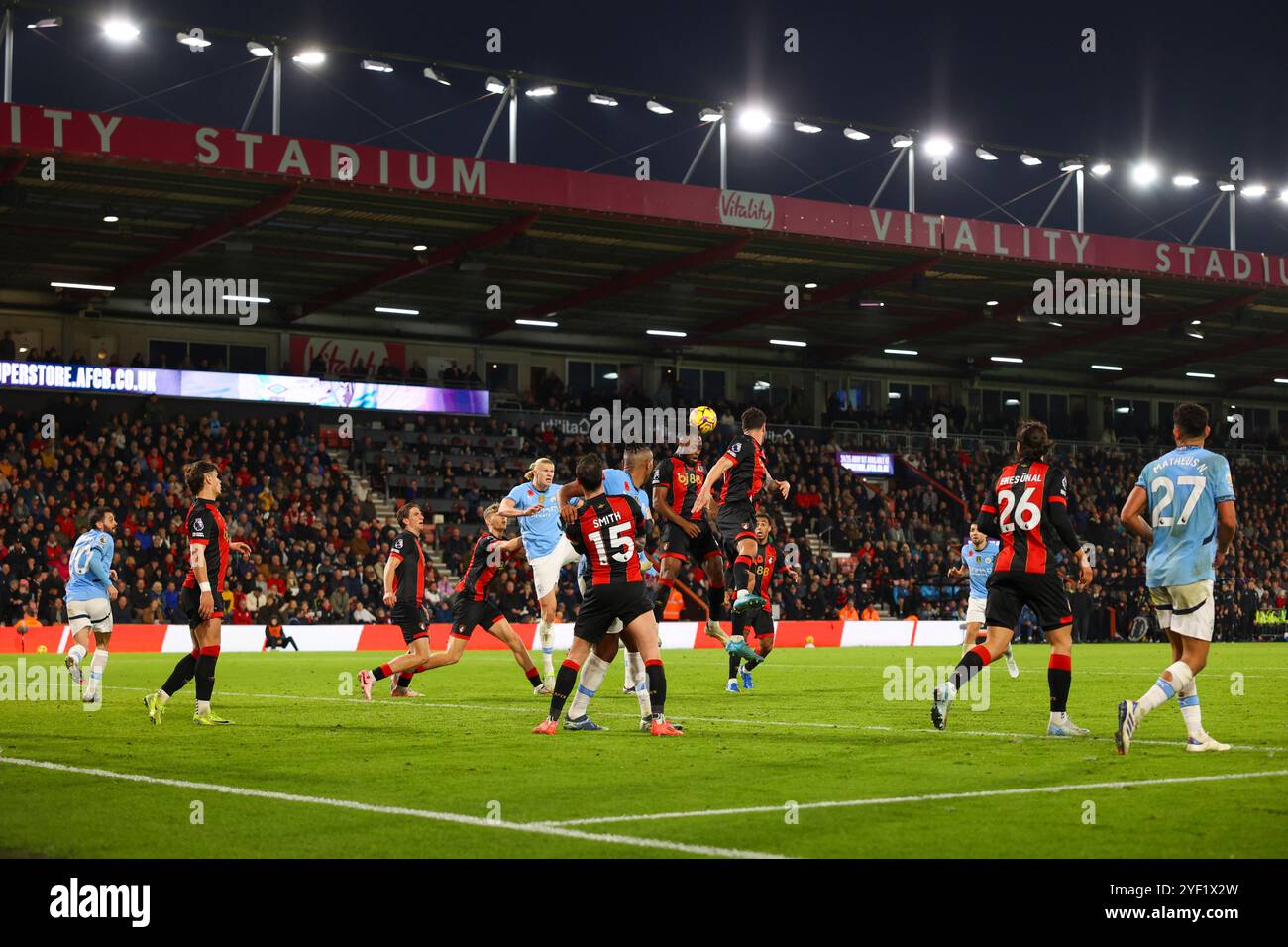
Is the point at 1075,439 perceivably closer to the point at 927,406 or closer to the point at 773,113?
the point at 927,406

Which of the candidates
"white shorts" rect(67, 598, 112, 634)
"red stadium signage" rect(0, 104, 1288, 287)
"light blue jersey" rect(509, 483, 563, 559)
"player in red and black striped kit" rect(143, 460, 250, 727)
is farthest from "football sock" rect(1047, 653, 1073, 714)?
"red stadium signage" rect(0, 104, 1288, 287)

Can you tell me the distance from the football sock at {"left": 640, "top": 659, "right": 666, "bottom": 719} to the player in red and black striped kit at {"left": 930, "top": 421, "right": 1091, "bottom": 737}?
2.15m

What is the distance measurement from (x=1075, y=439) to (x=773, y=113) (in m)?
24.6

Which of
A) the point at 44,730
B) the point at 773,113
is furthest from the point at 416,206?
the point at 44,730

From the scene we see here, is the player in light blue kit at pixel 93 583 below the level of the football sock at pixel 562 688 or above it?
above

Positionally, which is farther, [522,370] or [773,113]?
[522,370]

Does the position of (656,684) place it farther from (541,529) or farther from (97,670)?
(97,670)

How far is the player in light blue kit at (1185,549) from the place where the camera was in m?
10.6

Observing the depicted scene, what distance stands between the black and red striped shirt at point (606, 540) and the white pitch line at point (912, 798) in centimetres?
401

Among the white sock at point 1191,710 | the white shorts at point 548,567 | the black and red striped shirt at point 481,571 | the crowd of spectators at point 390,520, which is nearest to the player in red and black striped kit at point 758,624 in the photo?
the white shorts at point 548,567

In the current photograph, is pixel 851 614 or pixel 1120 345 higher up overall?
pixel 1120 345

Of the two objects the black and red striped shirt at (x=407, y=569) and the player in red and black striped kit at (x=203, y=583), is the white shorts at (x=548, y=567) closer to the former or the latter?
the black and red striped shirt at (x=407, y=569)

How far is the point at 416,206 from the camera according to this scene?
3594cm

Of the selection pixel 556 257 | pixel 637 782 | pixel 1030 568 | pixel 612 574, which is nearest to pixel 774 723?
pixel 612 574
